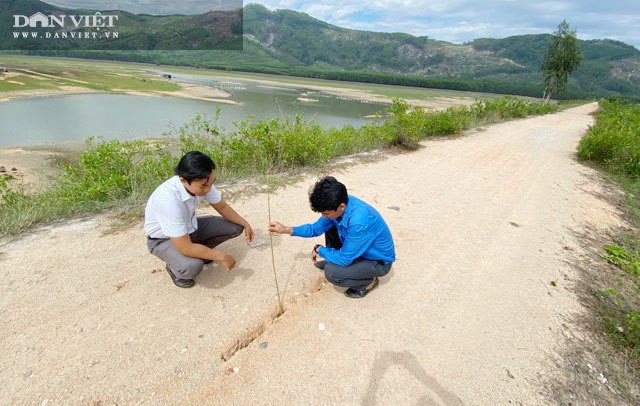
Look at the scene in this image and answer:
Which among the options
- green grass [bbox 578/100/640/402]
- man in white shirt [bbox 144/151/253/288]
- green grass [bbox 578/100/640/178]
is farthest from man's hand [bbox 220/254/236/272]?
green grass [bbox 578/100/640/178]

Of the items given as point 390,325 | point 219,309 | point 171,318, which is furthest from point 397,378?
point 171,318

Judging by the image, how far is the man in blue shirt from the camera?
91.3 inches

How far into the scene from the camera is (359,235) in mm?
2406

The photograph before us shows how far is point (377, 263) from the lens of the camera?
106 inches

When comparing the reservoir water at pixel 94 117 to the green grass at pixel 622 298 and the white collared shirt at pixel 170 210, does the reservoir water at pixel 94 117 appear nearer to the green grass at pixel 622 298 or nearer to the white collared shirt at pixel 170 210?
the white collared shirt at pixel 170 210

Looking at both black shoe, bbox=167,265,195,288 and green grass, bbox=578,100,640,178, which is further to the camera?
green grass, bbox=578,100,640,178

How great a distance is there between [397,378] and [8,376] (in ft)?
8.30

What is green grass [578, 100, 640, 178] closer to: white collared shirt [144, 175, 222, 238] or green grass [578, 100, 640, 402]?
green grass [578, 100, 640, 402]

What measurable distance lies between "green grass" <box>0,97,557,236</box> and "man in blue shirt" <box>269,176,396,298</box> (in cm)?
289

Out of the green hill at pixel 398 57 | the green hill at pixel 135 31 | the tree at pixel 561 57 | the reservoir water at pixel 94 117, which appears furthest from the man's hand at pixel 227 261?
the green hill at pixel 135 31

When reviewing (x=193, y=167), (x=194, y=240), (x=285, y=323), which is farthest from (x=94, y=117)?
(x=285, y=323)

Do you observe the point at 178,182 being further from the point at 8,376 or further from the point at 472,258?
the point at 472,258

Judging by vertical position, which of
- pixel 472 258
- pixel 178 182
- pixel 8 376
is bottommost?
pixel 8 376

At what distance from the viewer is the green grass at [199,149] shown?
3967mm
